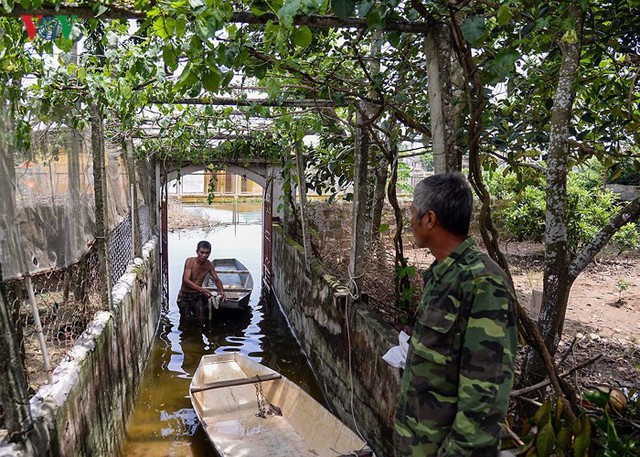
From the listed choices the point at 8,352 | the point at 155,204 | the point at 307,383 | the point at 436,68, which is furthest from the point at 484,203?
the point at 155,204

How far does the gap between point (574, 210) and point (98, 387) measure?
825cm

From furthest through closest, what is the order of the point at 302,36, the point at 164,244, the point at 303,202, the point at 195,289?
the point at 164,244 → the point at 195,289 → the point at 303,202 → the point at 302,36

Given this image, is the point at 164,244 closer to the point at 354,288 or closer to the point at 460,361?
the point at 354,288

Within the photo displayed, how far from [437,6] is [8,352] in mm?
3039

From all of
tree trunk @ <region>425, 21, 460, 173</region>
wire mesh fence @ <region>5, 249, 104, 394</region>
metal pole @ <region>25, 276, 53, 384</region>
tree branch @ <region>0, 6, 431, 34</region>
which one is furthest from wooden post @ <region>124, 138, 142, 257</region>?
tree trunk @ <region>425, 21, 460, 173</region>

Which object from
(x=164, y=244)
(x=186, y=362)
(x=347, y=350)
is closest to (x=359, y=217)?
(x=347, y=350)

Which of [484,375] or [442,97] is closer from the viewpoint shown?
[484,375]

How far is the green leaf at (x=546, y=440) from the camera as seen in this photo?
8.41ft

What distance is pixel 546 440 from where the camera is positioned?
2.56 meters

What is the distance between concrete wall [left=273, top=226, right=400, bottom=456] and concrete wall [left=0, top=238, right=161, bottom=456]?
90.4 inches

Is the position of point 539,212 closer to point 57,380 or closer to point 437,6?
point 437,6

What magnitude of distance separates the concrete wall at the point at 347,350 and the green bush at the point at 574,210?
361 cm

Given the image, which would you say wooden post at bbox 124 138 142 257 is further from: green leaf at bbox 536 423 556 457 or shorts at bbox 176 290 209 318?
green leaf at bbox 536 423 556 457

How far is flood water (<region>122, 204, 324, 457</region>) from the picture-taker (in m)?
5.63
